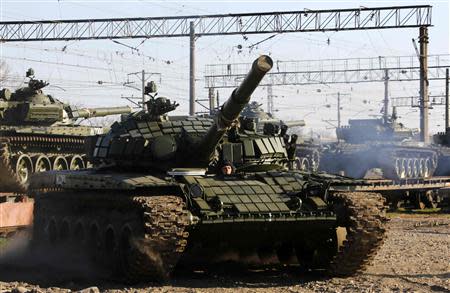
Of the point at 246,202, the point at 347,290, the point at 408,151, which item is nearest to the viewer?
the point at 347,290

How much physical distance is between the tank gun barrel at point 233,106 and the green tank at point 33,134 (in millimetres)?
16032

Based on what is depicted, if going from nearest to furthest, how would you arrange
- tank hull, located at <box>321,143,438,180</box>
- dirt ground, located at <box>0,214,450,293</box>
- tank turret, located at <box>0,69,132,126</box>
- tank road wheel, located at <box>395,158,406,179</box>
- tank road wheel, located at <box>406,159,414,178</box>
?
dirt ground, located at <box>0,214,450,293</box> → tank turret, located at <box>0,69,132,126</box> → tank hull, located at <box>321,143,438,180</box> → tank road wheel, located at <box>395,158,406,179</box> → tank road wheel, located at <box>406,159,414,178</box>

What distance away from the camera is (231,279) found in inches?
581

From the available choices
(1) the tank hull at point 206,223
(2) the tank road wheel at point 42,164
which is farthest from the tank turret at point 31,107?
(1) the tank hull at point 206,223

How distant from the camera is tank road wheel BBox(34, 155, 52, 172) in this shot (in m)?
31.9

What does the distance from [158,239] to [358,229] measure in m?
3.01

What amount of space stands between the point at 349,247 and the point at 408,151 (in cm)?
3290

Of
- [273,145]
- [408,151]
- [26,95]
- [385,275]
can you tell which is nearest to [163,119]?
[273,145]

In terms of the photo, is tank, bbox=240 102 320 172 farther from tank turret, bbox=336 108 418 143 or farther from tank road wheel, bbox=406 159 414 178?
tank turret, bbox=336 108 418 143

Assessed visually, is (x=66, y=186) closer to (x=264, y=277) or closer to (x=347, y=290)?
(x=264, y=277)

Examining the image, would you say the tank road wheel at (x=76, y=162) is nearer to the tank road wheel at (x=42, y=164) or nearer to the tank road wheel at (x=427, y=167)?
the tank road wheel at (x=42, y=164)

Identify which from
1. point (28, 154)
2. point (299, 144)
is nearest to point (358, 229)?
point (28, 154)

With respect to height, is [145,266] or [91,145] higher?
[91,145]

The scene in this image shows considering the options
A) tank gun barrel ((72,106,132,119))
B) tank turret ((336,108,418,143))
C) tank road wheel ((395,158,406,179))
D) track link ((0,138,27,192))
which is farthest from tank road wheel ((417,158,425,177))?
track link ((0,138,27,192))
